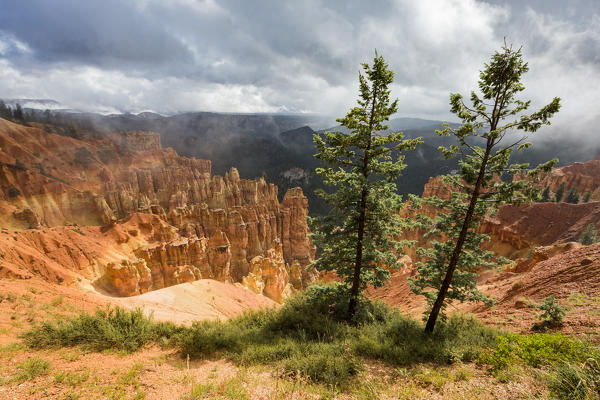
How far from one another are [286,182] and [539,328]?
4301 inches

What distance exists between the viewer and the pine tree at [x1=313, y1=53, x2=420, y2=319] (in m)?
8.56

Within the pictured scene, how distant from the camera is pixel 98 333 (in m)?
7.36

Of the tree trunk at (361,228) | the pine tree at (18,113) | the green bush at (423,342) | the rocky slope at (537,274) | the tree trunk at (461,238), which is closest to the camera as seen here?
the green bush at (423,342)

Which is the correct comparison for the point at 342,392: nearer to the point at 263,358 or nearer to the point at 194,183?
the point at 263,358

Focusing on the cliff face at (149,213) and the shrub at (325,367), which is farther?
the cliff face at (149,213)

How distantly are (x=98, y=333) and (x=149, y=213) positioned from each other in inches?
1485

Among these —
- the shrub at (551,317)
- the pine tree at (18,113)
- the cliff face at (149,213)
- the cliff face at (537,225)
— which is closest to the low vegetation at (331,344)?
the shrub at (551,317)

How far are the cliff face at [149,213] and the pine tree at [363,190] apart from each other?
23.4 metres

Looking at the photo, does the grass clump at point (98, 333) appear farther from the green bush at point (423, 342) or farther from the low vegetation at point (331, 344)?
the green bush at point (423, 342)

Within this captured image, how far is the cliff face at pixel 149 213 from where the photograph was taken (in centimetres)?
3155

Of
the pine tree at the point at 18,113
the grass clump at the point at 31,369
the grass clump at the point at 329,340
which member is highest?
the pine tree at the point at 18,113

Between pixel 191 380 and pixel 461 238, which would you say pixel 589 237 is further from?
pixel 191 380

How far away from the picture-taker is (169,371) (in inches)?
251

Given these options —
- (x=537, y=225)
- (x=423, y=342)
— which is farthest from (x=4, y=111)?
(x=537, y=225)
